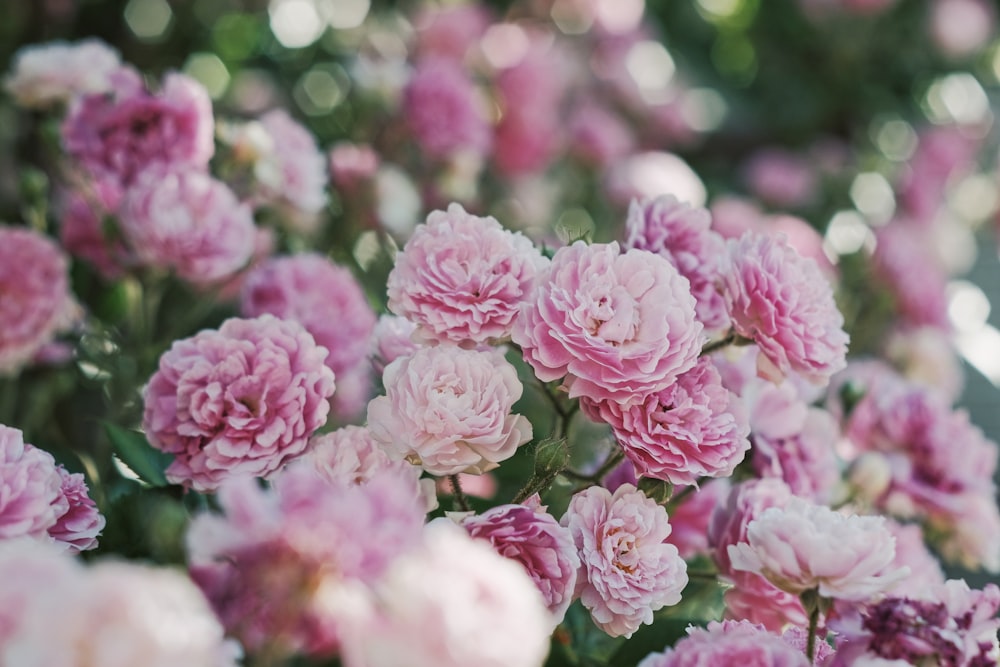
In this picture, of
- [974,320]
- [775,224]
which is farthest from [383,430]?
[974,320]

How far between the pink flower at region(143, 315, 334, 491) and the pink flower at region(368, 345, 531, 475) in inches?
2.1

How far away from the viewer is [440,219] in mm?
560

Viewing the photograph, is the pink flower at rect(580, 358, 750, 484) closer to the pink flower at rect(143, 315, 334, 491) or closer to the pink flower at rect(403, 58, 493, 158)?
the pink flower at rect(143, 315, 334, 491)

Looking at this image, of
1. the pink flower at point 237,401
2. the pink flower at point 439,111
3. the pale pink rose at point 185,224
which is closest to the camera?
the pink flower at point 237,401

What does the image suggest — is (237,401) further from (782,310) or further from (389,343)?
(782,310)

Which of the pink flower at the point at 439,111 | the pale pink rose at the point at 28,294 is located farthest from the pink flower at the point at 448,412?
the pink flower at the point at 439,111

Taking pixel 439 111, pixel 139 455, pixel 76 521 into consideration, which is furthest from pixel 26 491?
pixel 439 111

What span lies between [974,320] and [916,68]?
0.65 metres

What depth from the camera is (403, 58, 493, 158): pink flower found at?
1.21 m

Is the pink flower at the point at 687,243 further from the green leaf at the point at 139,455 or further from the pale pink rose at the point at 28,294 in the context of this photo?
the pale pink rose at the point at 28,294

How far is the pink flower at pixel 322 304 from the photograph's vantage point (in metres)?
0.71

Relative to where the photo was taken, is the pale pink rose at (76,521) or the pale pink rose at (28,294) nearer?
the pale pink rose at (76,521)

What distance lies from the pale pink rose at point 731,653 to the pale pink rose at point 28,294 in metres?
0.55

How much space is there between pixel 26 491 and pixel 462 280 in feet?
0.77
